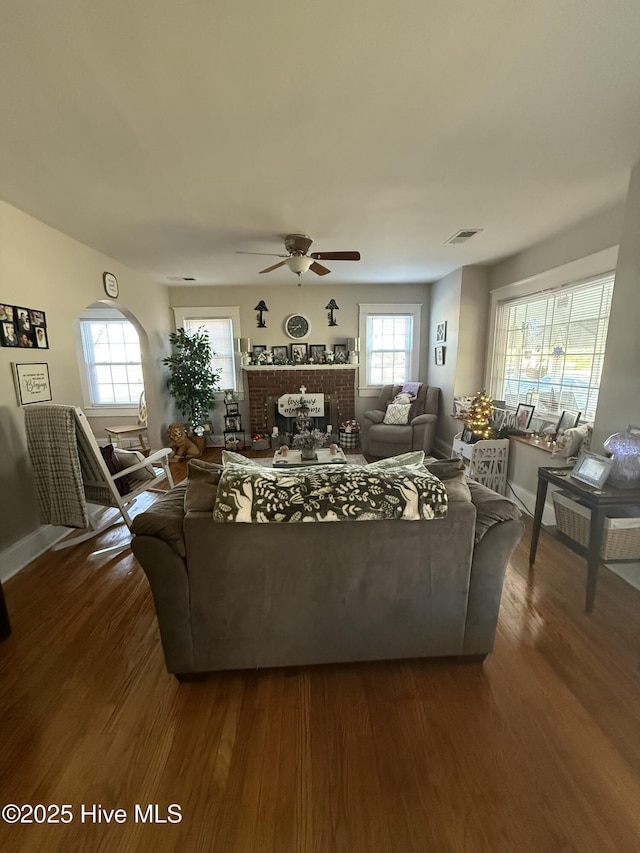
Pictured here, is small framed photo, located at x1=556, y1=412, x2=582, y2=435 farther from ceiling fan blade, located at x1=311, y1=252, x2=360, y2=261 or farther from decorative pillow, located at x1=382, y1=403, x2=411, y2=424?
ceiling fan blade, located at x1=311, y1=252, x2=360, y2=261

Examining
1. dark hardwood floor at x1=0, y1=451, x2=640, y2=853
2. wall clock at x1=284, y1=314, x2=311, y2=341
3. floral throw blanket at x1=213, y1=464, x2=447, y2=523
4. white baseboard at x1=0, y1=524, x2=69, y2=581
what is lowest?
dark hardwood floor at x1=0, y1=451, x2=640, y2=853

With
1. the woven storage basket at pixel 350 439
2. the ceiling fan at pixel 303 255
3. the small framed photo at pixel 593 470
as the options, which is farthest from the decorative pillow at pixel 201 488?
the woven storage basket at pixel 350 439

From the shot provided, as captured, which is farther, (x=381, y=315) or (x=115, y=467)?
(x=381, y=315)

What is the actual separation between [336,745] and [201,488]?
108cm

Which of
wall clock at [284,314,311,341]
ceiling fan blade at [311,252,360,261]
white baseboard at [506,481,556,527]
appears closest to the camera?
white baseboard at [506,481,556,527]

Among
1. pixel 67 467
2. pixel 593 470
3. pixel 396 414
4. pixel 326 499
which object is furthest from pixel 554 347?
pixel 67 467

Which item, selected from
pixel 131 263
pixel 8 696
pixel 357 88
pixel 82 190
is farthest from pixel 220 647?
pixel 131 263

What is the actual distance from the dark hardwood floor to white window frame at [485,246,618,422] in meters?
2.36

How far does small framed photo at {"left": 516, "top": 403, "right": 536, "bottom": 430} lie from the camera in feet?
11.1

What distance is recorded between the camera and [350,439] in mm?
5156

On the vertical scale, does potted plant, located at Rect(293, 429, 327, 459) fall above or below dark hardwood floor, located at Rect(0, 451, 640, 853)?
above

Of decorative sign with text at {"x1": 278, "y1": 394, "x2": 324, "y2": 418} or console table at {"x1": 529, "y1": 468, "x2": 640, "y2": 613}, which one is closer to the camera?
console table at {"x1": 529, "y1": 468, "x2": 640, "y2": 613}

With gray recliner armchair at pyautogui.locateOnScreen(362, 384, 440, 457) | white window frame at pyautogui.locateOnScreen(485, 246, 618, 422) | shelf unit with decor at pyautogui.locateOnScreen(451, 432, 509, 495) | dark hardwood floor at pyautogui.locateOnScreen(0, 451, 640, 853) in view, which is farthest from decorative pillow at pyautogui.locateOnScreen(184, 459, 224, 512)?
gray recliner armchair at pyautogui.locateOnScreen(362, 384, 440, 457)

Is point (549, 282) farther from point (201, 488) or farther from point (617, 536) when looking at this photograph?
point (201, 488)
